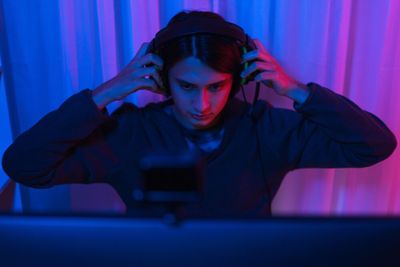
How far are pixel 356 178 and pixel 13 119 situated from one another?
119cm

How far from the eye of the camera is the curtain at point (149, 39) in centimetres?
135

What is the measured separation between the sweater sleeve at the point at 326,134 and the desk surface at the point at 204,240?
1.89ft

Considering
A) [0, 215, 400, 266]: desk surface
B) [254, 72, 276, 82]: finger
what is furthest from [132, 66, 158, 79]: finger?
[0, 215, 400, 266]: desk surface

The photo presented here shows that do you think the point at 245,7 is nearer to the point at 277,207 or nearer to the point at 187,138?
the point at 187,138

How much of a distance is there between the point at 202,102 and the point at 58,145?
0.36 m

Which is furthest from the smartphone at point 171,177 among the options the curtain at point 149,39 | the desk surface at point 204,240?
the curtain at point 149,39

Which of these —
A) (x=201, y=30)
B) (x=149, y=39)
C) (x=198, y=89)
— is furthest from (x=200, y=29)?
(x=149, y=39)

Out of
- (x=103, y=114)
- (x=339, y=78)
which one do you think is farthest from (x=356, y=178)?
(x=103, y=114)

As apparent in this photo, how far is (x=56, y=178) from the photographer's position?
1143mm

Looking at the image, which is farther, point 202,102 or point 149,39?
point 149,39

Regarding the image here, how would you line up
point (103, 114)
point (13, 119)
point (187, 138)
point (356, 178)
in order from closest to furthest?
point (103, 114)
point (187, 138)
point (13, 119)
point (356, 178)

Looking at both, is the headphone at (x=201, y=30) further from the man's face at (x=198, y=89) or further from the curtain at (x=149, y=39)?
the curtain at (x=149, y=39)

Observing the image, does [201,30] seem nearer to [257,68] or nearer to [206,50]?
[206,50]

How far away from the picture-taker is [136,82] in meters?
1.11
